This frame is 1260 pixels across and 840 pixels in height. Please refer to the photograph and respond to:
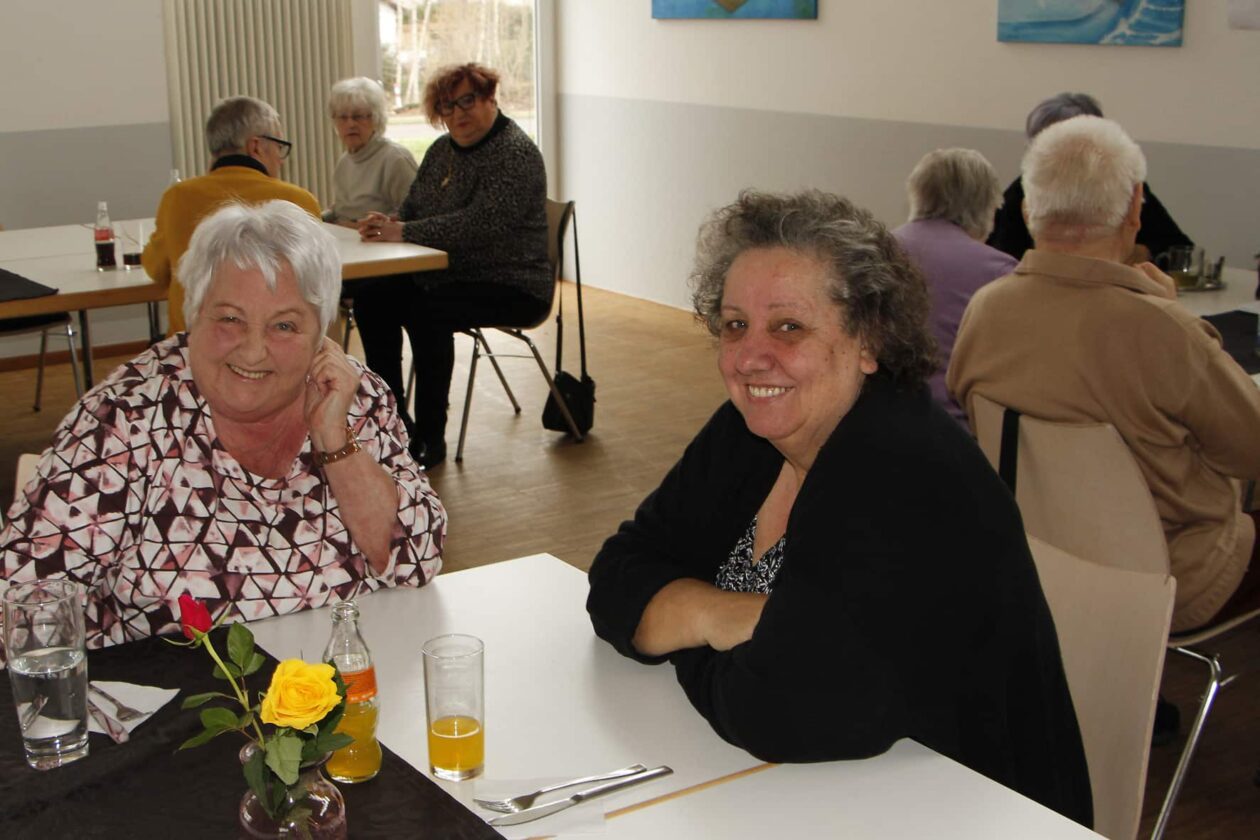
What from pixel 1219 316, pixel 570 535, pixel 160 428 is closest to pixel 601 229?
pixel 570 535

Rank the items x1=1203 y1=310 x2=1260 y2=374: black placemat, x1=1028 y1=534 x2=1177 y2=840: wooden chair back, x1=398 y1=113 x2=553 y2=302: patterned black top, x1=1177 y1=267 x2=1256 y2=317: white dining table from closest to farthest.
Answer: x1=1028 y1=534 x2=1177 y2=840: wooden chair back, x1=1203 y1=310 x2=1260 y2=374: black placemat, x1=1177 y1=267 x2=1256 y2=317: white dining table, x1=398 y1=113 x2=553 y2=302: patterned black top

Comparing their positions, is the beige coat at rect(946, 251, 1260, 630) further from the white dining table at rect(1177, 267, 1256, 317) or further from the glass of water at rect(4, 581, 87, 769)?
the glass of water at rect(4, 581, 87, 769)

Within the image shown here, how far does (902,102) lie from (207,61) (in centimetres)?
354

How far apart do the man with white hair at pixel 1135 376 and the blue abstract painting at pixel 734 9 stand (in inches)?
162

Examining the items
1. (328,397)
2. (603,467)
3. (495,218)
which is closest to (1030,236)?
(603,467)

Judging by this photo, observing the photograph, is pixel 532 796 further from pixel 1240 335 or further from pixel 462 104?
pixel 462 104

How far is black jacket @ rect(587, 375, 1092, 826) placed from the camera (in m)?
1.55

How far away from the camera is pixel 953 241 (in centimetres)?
371

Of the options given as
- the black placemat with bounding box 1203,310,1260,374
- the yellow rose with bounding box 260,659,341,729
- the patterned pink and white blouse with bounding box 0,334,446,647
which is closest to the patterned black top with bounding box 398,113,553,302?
the black placemat with bounding box 1203,310,1260,374

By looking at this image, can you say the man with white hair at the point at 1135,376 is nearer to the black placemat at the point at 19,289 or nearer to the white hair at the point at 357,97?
the black placemat at the point at 19,289

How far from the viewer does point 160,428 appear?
203cm

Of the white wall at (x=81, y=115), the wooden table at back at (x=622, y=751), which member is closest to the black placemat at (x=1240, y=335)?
the wooden table at back at (x=622, y=751)

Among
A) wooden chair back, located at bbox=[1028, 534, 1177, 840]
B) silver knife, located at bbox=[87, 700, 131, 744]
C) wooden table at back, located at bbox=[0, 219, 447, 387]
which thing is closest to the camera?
silver knife, located at bbox=[87, 700, 131, 744]

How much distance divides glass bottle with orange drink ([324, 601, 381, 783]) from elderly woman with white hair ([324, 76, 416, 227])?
181 inches
